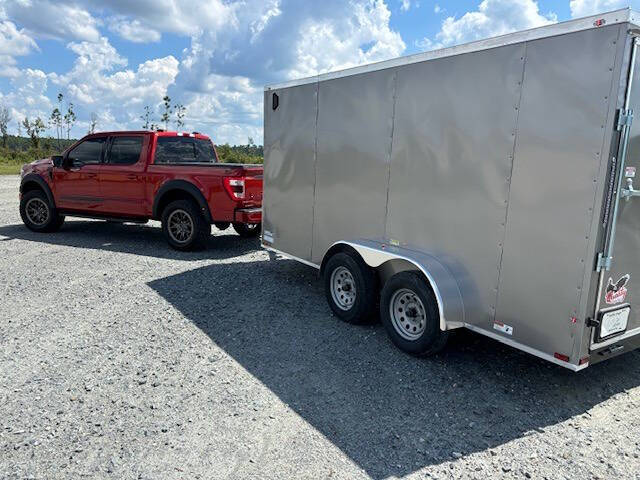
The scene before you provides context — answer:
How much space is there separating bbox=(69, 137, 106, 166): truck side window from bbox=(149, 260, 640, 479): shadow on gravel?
4.86 m

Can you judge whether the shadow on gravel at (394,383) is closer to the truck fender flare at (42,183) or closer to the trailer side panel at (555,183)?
the trailer side panel at (555,183)

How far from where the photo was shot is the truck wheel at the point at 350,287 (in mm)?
5012

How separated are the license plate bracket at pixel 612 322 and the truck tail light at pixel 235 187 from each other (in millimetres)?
5750

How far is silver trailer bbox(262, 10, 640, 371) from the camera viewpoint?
3.22m

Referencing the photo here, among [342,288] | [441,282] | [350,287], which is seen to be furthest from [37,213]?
[441,282]

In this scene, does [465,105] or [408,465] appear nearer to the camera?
[408,465]

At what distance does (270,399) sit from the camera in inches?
147

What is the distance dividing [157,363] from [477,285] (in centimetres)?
283

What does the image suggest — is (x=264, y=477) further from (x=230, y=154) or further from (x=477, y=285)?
(x=230, y=154)

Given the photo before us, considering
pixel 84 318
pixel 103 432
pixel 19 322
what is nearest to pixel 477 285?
pixel 103 432

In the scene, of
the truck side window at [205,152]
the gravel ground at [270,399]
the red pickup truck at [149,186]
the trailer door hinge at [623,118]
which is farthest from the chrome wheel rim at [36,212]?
the trailer door hinge at [623,118]

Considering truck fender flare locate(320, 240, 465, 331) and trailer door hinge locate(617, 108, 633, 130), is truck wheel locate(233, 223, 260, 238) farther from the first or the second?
trailer door hinge locate(617, 108, 633, 130)

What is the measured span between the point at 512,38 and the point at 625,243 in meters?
1.71

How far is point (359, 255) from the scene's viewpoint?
5.11 metres
